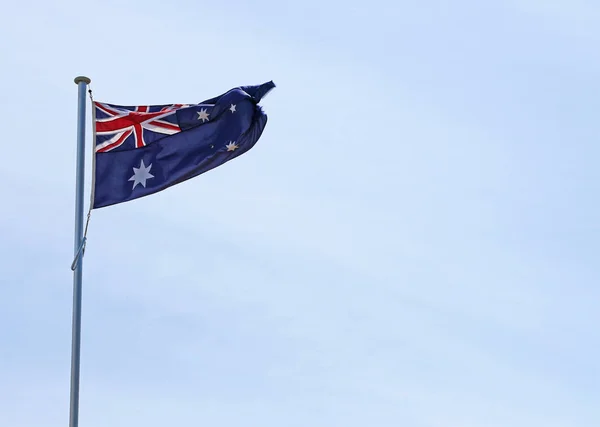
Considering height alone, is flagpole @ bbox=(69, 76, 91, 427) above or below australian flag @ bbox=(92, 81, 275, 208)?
below

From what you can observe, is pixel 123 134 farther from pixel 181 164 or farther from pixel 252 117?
pixel 252 117

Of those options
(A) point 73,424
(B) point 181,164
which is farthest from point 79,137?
(A) point 73,424

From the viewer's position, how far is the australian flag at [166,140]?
20.4m

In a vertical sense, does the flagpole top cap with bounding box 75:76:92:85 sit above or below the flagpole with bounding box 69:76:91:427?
above

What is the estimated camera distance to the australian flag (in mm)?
20391

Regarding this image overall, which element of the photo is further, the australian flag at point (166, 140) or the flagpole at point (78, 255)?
the australian flag at point (166, 140)

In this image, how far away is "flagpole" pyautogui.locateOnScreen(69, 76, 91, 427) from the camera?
17.8 metres

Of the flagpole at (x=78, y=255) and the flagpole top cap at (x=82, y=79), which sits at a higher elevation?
the flagpole top cap at (x=82, y=79)

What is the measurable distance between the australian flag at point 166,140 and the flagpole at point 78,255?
77 cm

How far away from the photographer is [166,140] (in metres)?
21.2

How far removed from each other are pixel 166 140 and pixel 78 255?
139 inches

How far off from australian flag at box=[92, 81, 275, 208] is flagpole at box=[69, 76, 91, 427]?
0.77m

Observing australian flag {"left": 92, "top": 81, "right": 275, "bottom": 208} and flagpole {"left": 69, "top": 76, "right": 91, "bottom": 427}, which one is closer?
flagpole {"left": 69, "top": 76, "right": 91, "bottom": 427}

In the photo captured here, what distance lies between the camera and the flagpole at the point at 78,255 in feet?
58.3
